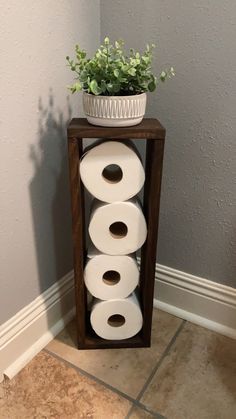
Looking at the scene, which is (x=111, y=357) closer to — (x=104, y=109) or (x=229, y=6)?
(x=104, y=109)

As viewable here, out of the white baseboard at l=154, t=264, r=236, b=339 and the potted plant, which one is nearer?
the potted plant

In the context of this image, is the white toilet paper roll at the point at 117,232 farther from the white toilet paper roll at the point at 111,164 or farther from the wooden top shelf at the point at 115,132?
the wooden top shelf at the point at 115,132

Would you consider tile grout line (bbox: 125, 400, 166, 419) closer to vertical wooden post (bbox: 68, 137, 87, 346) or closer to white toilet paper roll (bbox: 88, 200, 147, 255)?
vertical wooden post (bbox: 68, 137, 87, 346)

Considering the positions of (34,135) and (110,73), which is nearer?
(110,73)

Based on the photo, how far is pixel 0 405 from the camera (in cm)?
91

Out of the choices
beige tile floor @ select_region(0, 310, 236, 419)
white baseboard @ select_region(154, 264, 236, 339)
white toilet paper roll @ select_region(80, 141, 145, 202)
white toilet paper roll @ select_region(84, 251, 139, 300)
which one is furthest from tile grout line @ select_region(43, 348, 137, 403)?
white toilet paper roll @ select_region(80, 141, 145, 202)

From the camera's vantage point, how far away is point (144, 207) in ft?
3.37

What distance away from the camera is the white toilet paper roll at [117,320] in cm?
101

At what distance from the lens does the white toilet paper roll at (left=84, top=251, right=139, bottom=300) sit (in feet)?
3.11

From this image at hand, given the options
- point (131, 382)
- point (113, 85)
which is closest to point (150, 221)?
point (113, 85)

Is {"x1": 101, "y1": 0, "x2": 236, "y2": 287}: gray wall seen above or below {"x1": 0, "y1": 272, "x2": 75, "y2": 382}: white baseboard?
above

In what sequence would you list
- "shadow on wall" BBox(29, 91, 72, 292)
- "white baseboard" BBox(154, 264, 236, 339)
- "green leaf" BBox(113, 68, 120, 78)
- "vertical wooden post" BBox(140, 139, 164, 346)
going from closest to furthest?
"green leaf" BBox(113, 68, 120, 78) < "vertical wooden post" BBox(140, 139, 164, 346) < "shadow on wall" BBox(29, 91, 72, 292) < "white baseboard" BBox(154, 264, 236, 339)

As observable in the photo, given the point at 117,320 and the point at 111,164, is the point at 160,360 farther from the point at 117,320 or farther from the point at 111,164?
the point at 111,164

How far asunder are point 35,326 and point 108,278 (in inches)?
10.8
